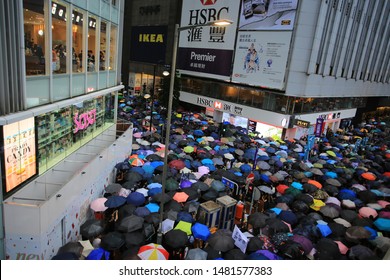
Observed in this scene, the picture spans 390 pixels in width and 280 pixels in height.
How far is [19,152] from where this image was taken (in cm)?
1005

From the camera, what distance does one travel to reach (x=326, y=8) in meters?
26.7

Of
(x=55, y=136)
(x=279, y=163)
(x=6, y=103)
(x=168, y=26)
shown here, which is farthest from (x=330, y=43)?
(x=6, y=103)

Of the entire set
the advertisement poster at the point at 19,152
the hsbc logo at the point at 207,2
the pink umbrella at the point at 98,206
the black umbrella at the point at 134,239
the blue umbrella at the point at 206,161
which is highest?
the hsbc logo at the point at 207,2

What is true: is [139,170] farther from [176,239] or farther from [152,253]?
[152,253]

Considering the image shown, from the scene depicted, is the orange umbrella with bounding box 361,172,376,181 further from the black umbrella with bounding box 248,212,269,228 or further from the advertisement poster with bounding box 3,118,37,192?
the advertisement poster with bounding box 3,118,37,192

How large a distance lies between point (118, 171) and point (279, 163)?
35.5ft

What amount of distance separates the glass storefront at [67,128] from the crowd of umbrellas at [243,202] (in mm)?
2612

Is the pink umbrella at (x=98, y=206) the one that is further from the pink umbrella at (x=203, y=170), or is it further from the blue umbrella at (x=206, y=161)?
the blue umbrella at (x=206, y=161)

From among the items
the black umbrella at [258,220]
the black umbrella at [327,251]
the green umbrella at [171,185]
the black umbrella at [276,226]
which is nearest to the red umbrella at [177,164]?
the green umbrella at [171,185]

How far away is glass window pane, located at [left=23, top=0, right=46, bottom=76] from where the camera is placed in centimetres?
978

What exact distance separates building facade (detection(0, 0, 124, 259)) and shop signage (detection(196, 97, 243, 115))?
19394 mm

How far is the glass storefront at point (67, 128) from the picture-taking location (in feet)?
38.2

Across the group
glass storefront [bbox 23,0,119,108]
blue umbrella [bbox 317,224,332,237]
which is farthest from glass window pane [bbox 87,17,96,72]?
blue umbrella [bbox 317,224,332,237]

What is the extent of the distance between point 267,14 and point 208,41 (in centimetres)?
832
